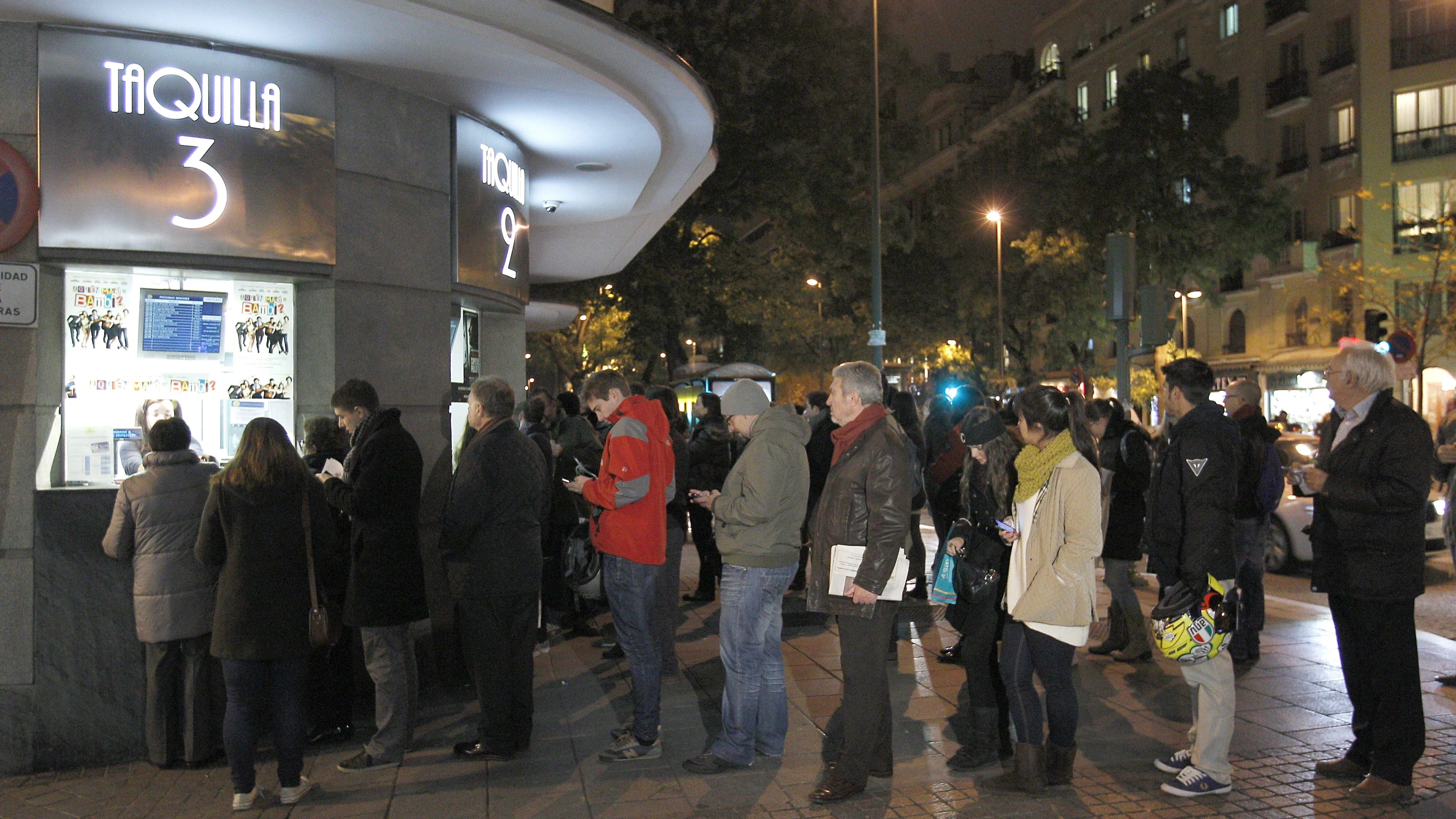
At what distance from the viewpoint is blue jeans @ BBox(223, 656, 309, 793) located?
16.2ft

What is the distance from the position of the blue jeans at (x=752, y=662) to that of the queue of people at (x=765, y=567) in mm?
13

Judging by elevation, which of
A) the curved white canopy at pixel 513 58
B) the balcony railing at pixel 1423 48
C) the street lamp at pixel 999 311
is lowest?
the curved white canopy at pixel 513 58

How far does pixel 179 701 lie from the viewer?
18.6ft

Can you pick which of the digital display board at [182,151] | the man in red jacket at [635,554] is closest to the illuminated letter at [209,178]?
the digital display board at [182,151]

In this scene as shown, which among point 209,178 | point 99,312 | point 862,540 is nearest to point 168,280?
point 99,312

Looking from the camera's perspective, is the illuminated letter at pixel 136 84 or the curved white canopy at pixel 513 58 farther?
the illuminated letter at pixel 136 84

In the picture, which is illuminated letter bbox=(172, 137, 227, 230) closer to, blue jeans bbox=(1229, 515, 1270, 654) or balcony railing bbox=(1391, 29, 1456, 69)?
blue jeans bbox=(1229, 515, 1270, 654)

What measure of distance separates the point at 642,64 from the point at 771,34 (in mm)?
18919

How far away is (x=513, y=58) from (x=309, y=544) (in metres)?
3.03

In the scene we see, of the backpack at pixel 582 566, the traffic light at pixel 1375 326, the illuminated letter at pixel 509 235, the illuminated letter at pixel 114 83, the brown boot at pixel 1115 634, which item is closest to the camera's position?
the illuminated letter at pixel 114 83

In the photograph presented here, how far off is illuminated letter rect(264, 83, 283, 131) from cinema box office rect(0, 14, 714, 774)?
1cm

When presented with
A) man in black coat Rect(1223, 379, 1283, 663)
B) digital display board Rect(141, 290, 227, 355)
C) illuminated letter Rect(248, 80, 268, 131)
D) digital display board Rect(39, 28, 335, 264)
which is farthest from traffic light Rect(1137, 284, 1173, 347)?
digital display board Rect(141, 290, 227, 355)

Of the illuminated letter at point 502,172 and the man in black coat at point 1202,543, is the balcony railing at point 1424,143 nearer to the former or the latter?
the illuminated letter at point 502,172

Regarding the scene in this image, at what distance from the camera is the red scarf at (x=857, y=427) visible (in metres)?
4.98
